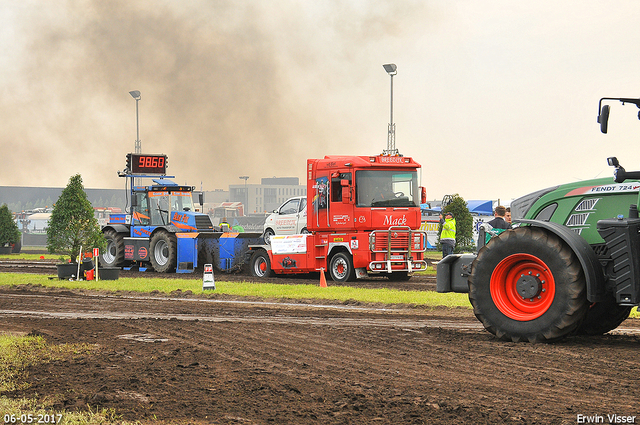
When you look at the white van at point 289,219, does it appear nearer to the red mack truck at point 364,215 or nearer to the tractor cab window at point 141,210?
the tractor cab window at point 141,210

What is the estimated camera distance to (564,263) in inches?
297

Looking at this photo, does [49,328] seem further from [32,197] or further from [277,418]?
[32,197]

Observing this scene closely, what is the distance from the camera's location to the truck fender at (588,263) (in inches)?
288

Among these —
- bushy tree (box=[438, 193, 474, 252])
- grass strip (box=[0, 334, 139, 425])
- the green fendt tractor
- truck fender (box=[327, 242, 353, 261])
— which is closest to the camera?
grass strip (box=[0, 334, 139, 425])

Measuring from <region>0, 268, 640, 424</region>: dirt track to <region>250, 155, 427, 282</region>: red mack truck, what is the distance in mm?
7434

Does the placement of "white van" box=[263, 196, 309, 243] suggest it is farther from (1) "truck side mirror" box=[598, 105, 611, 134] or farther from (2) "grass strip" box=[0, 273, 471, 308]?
(1) "truck side mirror" box=[598, 105, 611, 134]

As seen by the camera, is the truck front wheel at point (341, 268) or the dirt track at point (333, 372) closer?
the dirt track at point (333, 372)

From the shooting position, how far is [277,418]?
16.7 ft

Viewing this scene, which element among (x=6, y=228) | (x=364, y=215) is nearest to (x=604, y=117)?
(x=364, y=215)

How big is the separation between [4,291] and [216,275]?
23.4ft

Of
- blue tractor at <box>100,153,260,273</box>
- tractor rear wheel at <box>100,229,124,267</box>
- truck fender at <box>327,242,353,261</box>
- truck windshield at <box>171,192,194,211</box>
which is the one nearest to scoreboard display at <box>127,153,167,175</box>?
blue tractor at <box>100,153,260,273</box>

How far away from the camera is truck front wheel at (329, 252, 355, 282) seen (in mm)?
18859

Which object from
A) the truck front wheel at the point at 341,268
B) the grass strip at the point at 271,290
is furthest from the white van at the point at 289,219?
the grass strip at the point at 271,290

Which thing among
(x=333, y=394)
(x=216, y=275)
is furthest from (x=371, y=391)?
(x=216, y=275)
